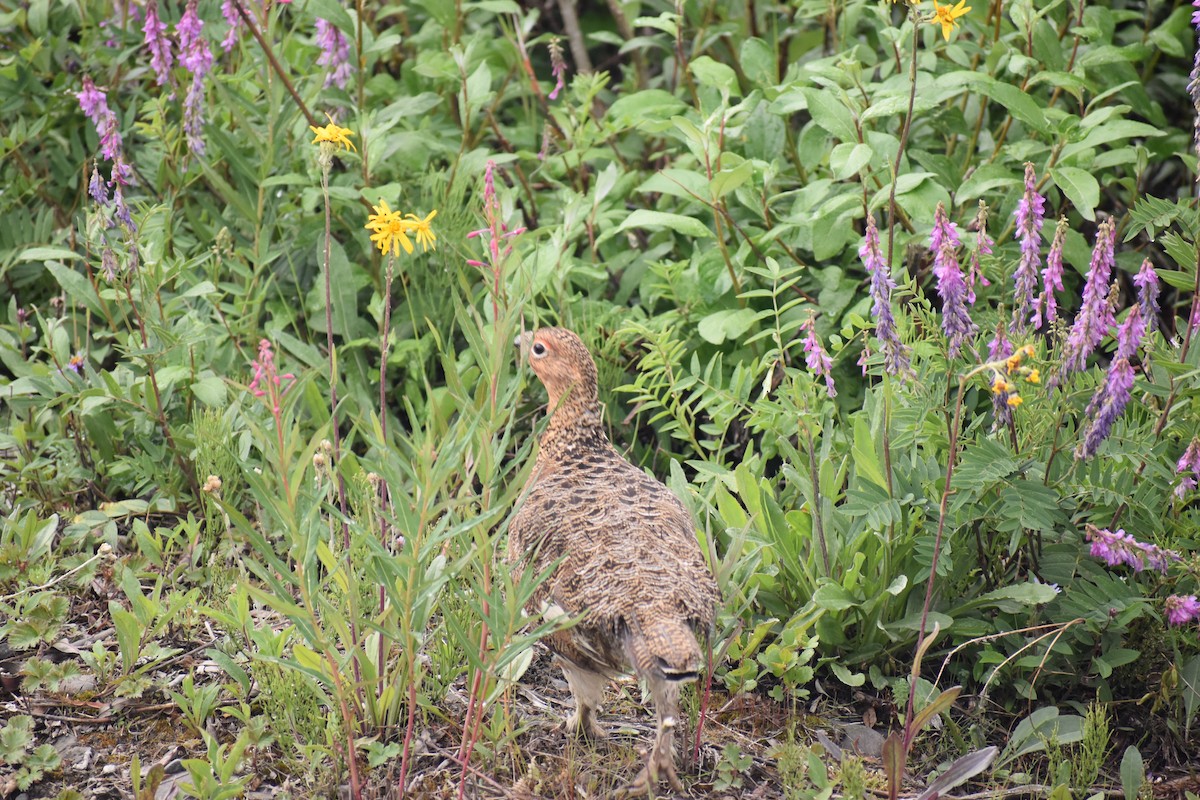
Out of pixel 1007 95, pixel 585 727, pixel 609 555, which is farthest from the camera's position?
pixel 1007 95

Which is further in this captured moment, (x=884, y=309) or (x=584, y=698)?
(x=584, y=698)

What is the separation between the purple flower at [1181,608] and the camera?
3145 millimetres

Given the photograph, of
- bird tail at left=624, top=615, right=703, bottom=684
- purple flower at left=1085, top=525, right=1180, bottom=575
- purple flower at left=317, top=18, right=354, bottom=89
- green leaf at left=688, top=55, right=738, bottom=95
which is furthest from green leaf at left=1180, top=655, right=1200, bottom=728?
purple flower at left=317, top=18, right=354, bottom=89

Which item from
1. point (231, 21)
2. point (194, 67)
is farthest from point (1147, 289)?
point (231, 21)

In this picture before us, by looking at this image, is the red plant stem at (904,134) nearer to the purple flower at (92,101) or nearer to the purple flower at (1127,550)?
the purple flower at (1127,550)

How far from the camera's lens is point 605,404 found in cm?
445

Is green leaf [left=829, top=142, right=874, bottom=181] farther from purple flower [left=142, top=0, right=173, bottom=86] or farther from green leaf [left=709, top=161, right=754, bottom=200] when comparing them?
purple flower [left=142, top=0, right=173, bottom=86]

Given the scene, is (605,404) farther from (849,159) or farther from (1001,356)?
(1001,356)

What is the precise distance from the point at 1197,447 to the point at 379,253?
3.01m

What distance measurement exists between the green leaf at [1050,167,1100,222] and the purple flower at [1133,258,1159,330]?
689mm

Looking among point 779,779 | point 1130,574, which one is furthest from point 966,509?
point 779,779

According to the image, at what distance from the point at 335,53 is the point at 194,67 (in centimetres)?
60

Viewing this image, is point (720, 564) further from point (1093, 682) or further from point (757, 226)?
point (757, 226)

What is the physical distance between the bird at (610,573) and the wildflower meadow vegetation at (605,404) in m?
0.15
